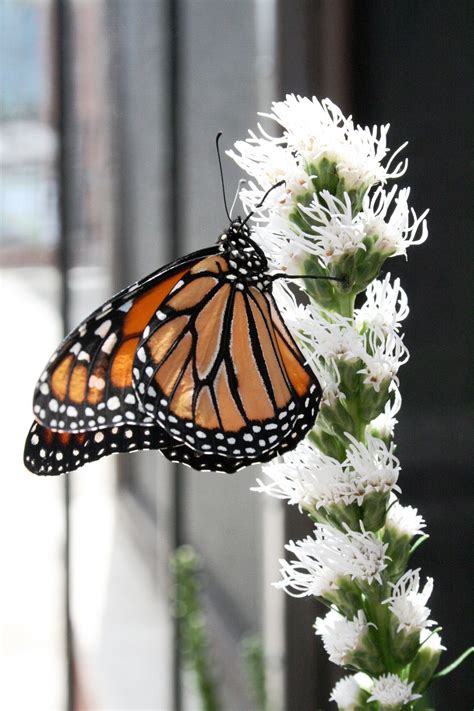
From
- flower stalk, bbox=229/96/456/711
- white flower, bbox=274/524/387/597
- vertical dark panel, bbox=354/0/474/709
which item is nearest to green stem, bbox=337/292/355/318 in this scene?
flower stalk, bbox=229/96/456/711

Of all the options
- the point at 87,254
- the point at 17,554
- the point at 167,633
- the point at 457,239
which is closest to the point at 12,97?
the point at 87,254

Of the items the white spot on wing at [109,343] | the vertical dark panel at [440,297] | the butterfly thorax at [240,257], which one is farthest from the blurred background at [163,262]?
the white spot on wing at [109,343]

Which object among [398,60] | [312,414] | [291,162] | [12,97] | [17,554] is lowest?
[17,554]

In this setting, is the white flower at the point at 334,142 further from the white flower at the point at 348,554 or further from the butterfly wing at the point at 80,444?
the butterfly wing at the point at 80,444

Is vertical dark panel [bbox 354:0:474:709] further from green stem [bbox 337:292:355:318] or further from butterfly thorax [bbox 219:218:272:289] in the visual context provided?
green stem [bbox 337:292:355:318]

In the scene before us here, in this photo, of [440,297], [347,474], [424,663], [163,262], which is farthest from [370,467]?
[163,262]

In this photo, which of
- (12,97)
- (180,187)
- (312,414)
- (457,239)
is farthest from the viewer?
(12,97)

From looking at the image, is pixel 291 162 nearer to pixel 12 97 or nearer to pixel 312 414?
pixel 312 414
